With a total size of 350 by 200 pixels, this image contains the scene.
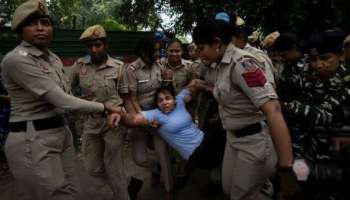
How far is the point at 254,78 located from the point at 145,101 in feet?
6.74

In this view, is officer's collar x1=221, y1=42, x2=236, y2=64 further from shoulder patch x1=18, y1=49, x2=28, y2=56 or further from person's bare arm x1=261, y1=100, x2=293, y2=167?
shoulder patch x1=18, y1=49, x2=28, y2=56

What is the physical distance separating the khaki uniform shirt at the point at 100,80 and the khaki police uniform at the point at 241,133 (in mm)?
1671

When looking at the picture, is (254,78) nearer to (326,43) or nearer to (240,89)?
(240,89)

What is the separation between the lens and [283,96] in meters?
3.65

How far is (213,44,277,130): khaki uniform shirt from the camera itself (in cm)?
247

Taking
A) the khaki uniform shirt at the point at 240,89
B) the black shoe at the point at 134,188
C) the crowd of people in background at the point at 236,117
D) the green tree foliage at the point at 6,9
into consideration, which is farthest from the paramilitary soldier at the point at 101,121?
the green tree foliage at the point at 6,9

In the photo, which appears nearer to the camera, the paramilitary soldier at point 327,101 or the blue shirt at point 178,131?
the paramilitary soldier at point 327,101

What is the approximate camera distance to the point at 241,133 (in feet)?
9.23

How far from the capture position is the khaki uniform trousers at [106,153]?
4164mm

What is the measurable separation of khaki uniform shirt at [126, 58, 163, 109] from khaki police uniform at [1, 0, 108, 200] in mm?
1441

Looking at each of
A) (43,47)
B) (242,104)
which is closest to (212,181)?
(242,104)

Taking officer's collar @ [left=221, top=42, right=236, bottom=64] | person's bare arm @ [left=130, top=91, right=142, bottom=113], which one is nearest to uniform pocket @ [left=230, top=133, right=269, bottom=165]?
officer's collar @ [left=221, top=42, right=236, bottom=64]

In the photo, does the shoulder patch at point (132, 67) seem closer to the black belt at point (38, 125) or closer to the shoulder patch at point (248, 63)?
the black belt at point (38, 125)

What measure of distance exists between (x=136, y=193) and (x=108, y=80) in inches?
49.1
